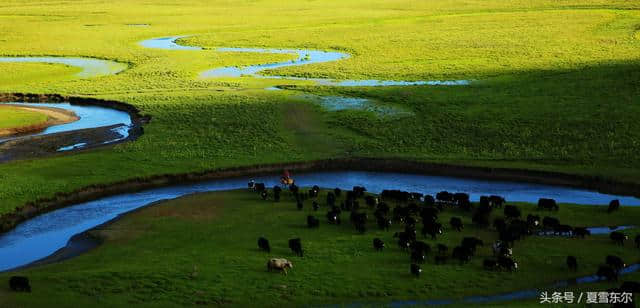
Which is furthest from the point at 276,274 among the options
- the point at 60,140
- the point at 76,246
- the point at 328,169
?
the point at 60,140

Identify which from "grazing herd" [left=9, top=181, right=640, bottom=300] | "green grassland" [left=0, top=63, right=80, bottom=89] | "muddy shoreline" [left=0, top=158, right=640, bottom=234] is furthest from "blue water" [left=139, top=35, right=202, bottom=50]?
"grazing herd" [left=9, top=181, right=640, bottom=300]

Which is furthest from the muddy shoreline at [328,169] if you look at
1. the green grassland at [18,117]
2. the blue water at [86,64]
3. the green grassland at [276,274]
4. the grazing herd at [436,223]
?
the blue water at [86,64]

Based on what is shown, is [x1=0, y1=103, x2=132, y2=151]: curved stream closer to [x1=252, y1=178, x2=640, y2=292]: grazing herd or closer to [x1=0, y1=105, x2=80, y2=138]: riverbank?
[x1=0, y1=105, x2=80, y2=138]: riverbank

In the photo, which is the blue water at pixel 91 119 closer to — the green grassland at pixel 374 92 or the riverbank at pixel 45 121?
the riverbank at pixel 45 121

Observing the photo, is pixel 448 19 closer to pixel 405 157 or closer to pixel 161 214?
pixel 405 157

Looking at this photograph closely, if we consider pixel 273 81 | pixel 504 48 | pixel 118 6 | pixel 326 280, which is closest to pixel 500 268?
pixel 326 280
